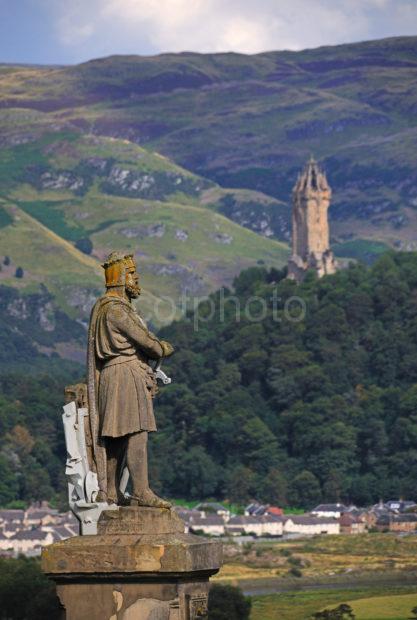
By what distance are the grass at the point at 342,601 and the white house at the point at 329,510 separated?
46.4m

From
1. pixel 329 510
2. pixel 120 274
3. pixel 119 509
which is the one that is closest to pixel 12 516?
pixel 329 510

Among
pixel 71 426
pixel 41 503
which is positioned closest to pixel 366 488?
pixel 41 503

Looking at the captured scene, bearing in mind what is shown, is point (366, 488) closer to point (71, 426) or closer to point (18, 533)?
point (18, 533)

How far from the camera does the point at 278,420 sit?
183 m

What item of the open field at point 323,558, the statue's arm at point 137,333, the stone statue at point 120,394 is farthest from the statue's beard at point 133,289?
the open field at point 323,558

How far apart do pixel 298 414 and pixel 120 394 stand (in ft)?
539

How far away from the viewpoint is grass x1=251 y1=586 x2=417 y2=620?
8988cm

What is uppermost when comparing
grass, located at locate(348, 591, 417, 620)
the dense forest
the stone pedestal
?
the dense forest

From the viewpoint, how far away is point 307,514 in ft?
526

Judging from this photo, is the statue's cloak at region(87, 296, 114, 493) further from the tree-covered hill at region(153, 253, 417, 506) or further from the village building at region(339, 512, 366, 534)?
the tree-covered hill at region(153, 253, 417, 506)

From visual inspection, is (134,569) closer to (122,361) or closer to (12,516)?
(122,361)

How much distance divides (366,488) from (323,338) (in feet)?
99.2

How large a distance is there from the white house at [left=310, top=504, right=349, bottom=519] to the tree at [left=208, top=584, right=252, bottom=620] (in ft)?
249

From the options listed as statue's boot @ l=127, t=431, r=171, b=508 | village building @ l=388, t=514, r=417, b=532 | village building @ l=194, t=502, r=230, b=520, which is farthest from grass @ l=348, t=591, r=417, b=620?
statue's boot @ l=127, t=431, r=171, b=508
